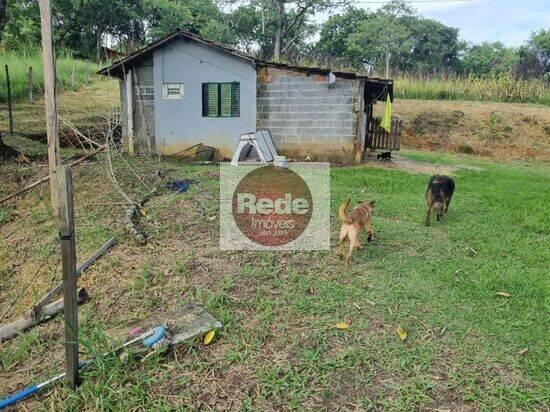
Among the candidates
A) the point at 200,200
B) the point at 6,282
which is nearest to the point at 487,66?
the point at 200,200

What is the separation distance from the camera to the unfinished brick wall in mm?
10406

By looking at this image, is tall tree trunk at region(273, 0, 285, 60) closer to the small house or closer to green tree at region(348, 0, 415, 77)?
green tree at region(348, 0, 415, 77)

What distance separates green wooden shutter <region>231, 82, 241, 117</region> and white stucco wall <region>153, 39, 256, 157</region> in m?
0.08

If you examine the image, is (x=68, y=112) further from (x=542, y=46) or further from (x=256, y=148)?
(x=542, y=46)

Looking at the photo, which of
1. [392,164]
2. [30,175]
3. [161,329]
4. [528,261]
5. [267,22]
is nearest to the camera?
[161,329]

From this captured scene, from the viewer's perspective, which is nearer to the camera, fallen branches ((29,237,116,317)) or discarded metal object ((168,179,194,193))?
fallen branches ((29,237,116,317))

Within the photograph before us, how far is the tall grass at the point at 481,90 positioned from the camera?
63.3ft

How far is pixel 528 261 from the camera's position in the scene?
4.16 m

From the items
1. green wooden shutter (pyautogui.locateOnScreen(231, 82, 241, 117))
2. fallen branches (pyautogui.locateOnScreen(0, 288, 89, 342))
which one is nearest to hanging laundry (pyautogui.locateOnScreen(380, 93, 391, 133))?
green wooden shutter (pyautogui.locateOnScreen(231, 82, 241, 117))

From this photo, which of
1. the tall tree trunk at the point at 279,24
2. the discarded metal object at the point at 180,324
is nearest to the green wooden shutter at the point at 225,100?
the discarded metal object at the point at 180,324

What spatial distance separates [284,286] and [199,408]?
141 centimetres

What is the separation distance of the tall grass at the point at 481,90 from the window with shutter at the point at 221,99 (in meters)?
11.5

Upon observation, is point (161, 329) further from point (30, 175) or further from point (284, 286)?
point (30, 175)

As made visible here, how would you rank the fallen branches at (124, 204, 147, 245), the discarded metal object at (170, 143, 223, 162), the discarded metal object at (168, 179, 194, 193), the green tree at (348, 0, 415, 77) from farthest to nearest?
1. the green tree at (348, 0, 415, 77)
2. the discarded metal object at (170, 143, 223, 162)
3. the discarded metal object at (168, 179, 194, 193)
4. the fallen branches at (124, 204, 147, 245)
